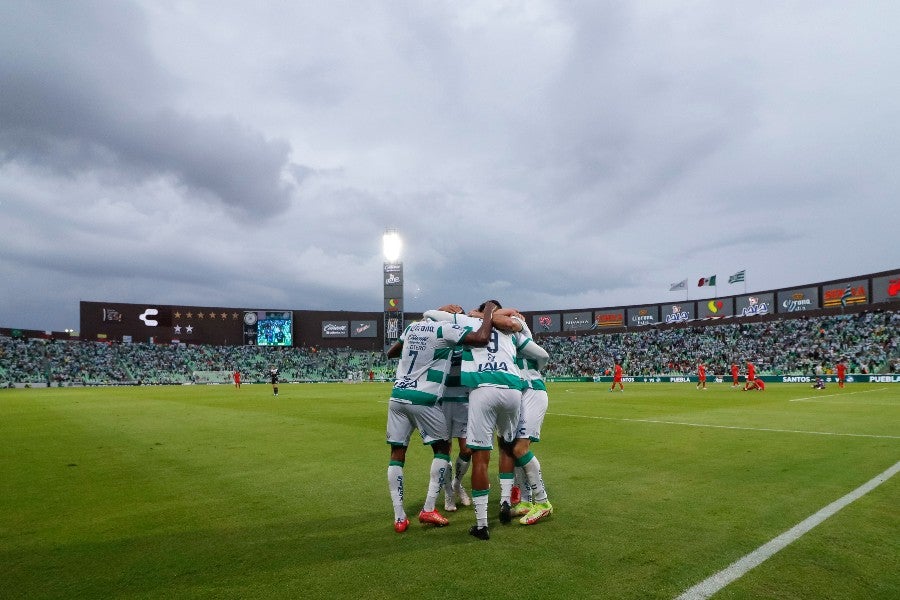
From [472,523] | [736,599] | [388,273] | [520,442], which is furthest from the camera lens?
[388,273]

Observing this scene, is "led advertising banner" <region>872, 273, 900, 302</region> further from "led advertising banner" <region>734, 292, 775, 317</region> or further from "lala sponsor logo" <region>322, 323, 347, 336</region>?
"lala sponsor logo" <region>322, 323, 347, 336</region>

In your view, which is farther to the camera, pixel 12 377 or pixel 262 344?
pixel 262 344

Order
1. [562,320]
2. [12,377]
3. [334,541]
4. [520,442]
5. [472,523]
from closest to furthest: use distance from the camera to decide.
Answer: [334,541]
[472,523]
[520,442]
[12,377]
[562,320]

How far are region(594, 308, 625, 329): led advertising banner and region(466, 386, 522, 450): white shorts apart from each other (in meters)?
81.8

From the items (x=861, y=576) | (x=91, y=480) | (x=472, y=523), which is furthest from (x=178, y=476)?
(x=861, y=576)

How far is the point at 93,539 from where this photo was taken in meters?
5.39

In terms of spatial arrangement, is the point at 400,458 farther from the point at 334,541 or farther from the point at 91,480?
the point at 91,480

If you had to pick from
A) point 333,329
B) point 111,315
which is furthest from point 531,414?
point 111,315

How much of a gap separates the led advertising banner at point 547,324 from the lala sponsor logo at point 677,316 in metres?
17.6

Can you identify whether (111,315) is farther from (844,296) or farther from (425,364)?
(844,296)

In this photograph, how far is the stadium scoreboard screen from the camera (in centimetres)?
8256

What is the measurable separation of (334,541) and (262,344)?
82531mm

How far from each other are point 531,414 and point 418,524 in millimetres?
1869

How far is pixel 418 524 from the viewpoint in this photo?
5.80 metres
